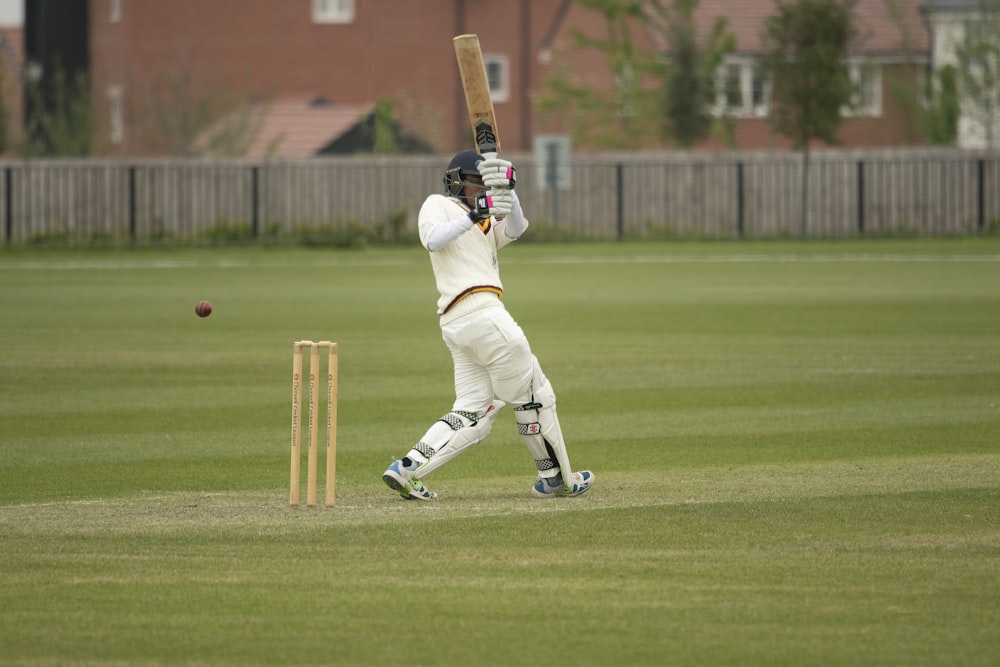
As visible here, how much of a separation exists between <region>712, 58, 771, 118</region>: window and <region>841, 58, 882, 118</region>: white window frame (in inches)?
89.1

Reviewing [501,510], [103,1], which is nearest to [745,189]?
[103,1]

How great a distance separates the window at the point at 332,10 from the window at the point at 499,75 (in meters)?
5.27

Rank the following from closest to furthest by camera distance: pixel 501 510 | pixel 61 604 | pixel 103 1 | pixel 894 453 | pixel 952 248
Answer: pixel 61 604
pixel 501 510
pixel 894 453
pixel 952 248
pixel 103 1

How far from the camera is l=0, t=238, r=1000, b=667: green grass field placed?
20.8ft

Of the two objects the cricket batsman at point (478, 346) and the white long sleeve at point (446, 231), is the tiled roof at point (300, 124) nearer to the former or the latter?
the cricket batsman at point (478, 346)

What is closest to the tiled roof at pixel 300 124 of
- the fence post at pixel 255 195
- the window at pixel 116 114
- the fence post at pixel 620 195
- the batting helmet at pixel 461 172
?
the window at pixel 116 114

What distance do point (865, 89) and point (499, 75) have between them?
13.4 metres

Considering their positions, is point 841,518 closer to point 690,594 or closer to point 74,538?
point 690,594

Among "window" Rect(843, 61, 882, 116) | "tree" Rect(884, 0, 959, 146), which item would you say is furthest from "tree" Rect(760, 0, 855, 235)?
"tree" Rect(884, 0, 959, 146)

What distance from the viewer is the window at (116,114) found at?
159ft

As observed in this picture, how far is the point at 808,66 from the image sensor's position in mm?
39125

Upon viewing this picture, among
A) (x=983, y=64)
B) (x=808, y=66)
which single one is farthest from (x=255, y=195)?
(x=983, y=64)

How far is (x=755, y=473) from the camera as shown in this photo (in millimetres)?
10203

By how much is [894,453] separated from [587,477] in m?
2.62
